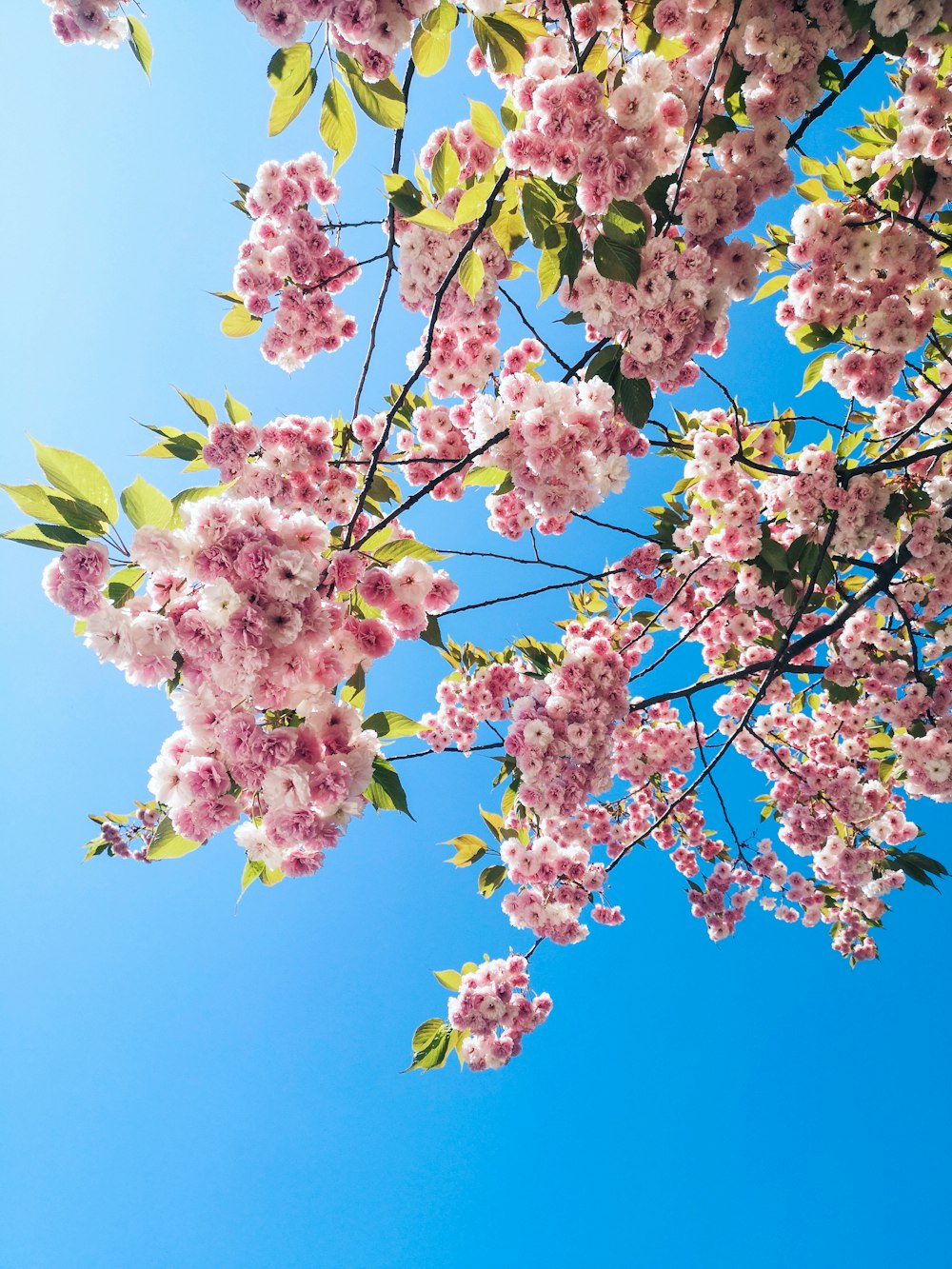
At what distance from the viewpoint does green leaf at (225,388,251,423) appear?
2813 millimetres

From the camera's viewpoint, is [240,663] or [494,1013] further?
[494,1013]

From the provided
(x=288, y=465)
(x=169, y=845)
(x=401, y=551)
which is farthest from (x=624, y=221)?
(x=169, y=845)

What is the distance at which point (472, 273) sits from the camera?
7.54ft

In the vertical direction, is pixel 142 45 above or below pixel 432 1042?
above

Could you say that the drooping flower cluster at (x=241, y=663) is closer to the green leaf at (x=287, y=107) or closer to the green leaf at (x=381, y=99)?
the green leaf at (x=287, y=107)

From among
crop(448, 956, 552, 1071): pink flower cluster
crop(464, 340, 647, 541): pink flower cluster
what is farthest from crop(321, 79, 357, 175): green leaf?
crop(448, 956, 552, 1071): pink flower cluster

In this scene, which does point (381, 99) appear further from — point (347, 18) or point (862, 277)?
point (862, 277)

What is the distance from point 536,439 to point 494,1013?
11.3 ft

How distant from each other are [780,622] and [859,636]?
0.68 meters

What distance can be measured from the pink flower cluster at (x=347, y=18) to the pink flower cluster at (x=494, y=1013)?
14.5ft

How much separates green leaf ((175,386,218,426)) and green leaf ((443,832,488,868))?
2.65 m

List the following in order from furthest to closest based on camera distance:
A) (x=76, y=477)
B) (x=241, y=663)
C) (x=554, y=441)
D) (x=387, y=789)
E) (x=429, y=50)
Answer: (x=387, y=789), (x=554, y=441), (x=429, y=50), (x=76, y=477), (x=241, y=663)

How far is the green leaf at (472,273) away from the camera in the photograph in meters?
2.28

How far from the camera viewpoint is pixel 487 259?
2471 mm
